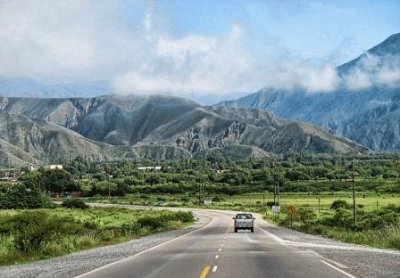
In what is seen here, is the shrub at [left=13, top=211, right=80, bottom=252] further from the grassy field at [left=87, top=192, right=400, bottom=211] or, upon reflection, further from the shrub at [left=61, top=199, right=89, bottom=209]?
the grassy field at [left=87, top=192, right=400, bottom=211]

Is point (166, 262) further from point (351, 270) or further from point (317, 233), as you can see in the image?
point (317, 233)

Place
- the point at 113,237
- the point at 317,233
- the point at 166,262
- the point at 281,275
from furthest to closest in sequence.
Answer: the point at 317,233 < the point at 113,237 < the point at 166,262 < the point at 281,275

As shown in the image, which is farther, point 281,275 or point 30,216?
point 30,216

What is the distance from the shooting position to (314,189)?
157 m

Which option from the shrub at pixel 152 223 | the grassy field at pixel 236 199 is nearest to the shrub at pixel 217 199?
the grassy field at pixel 236 199

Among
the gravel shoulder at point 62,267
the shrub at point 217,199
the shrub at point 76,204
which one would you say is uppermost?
the shrub at point 217,199


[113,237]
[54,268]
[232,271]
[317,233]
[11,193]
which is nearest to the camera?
[232,271]

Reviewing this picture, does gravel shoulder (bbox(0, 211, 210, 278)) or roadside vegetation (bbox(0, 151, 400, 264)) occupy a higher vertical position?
roadside vegetation (bbox(0, 151, 400, 264))

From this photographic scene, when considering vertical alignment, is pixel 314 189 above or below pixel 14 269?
above

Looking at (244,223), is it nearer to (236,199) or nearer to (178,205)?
(178,205)

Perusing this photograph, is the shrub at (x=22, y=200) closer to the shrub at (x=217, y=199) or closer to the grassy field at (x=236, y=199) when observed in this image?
the grassy field at (x=236, y=199)

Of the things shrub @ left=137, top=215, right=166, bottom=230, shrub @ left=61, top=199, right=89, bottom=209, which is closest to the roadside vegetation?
shrub @ left=137, top=215, right=166, bottom=230

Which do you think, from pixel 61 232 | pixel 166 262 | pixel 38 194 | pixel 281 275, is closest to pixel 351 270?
pixel 281 275

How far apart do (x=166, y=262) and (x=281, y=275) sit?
6.68 m
